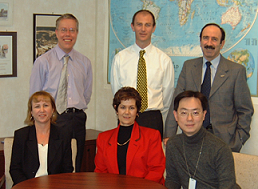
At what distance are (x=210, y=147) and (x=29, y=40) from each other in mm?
3141

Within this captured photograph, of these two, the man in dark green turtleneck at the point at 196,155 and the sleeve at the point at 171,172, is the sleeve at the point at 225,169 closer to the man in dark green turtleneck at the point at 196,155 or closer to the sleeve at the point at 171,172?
the man in dark green turtleneck at the point at 196,155

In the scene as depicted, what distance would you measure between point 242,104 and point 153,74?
3.01 feet

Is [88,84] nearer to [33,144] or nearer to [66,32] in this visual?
[66,32]

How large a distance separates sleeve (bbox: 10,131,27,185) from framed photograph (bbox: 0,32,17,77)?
190 cm

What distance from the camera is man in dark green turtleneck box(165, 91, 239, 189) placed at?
226cm

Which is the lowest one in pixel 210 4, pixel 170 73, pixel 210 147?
pixel 210 147

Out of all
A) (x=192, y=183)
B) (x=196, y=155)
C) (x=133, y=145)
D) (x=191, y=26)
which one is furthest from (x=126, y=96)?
(x=191, y=26)

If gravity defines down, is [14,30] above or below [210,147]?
above

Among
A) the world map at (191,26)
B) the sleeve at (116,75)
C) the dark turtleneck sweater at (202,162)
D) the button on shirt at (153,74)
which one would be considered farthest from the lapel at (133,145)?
the world map at (191,26)

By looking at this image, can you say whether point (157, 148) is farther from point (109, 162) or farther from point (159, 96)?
point (159, 96)

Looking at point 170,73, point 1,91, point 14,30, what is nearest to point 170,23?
point 170,73

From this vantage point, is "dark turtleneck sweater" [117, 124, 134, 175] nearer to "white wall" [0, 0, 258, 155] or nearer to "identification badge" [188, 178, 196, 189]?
"identification badge" [188, 178, 196, 189]

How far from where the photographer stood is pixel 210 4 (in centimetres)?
374

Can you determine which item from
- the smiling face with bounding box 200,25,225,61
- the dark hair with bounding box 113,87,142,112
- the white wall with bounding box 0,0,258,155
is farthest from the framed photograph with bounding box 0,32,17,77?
the smiling face with bounding box 200,25,225,61
